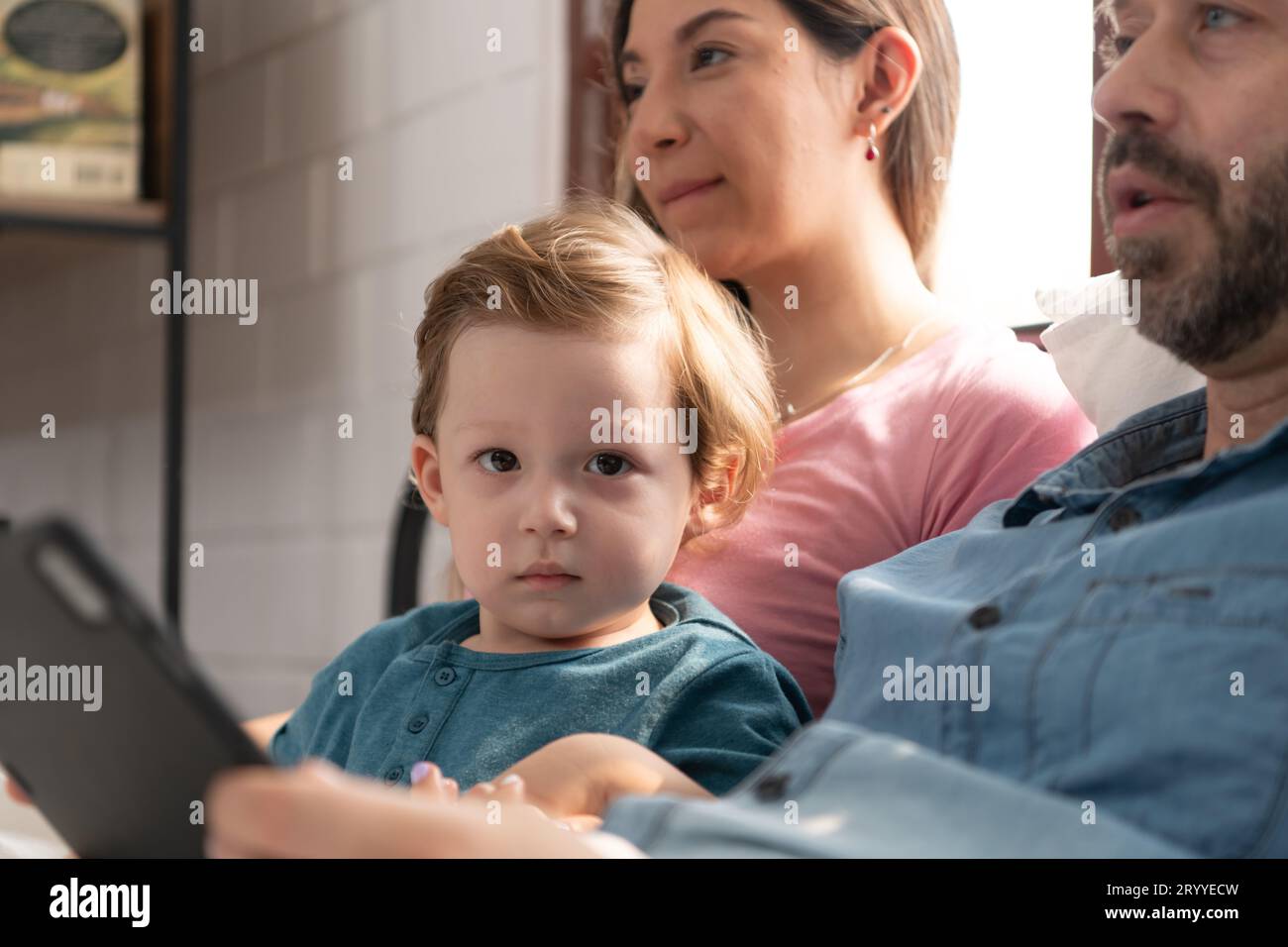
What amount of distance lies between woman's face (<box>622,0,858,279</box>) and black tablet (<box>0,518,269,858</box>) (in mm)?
738

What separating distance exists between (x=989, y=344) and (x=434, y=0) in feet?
4.97

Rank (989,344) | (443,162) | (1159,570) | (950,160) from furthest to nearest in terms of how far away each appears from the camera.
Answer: (443,162) → (950,160) → (989,344) → (1159,570)

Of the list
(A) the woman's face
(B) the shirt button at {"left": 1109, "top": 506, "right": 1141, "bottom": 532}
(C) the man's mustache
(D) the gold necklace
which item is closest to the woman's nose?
(A) the woman's face

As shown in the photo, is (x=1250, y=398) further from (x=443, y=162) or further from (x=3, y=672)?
(x=443, y=162)

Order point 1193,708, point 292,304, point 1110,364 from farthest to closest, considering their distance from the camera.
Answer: point 292,304, point 1110,364, point 1193,708

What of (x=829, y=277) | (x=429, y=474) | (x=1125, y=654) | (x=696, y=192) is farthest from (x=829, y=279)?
(x=1125, y=654)

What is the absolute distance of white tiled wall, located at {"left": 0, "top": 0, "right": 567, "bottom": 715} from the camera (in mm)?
2277

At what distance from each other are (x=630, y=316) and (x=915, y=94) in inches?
16.9

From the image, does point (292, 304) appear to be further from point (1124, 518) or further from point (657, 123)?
point (1124, 518)

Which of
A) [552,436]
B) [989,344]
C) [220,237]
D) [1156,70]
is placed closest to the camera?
[1156,70]

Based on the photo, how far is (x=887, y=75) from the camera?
124cm

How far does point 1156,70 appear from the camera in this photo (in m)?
0.83
